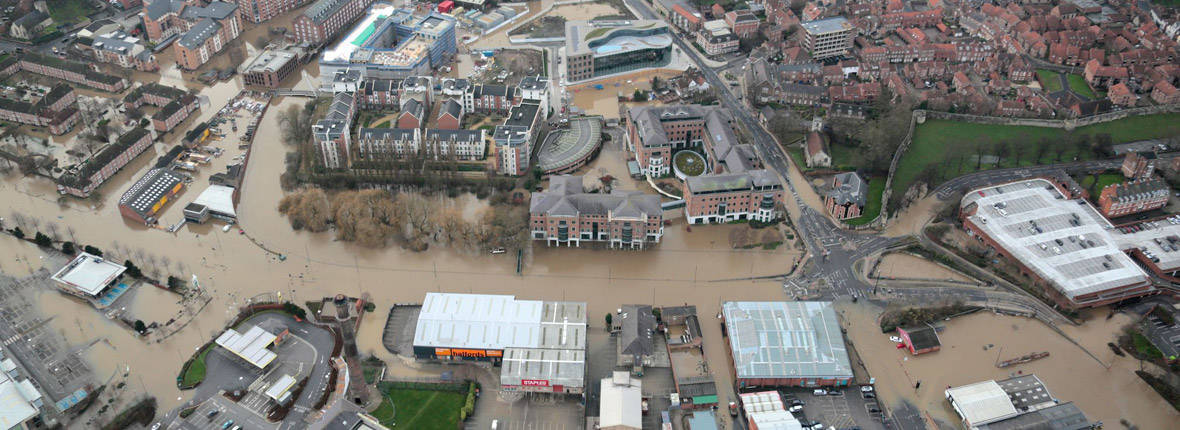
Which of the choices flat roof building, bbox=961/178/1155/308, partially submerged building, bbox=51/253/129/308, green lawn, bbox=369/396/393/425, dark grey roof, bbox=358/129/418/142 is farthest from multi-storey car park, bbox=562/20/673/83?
partially submerged building, bbox=51/253/129/308

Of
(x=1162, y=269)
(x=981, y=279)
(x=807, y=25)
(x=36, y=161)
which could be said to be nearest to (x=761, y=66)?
(x=807, y=25)

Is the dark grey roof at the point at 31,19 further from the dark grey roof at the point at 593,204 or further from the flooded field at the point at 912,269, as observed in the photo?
the flooded field at the point at 912,269

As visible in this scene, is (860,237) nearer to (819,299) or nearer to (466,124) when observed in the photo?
(819,299)

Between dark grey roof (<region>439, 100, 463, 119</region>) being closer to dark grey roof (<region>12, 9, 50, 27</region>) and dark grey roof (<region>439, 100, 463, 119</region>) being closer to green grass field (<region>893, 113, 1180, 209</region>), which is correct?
green grass field (<region>893, 113, 1180, 209</region>)

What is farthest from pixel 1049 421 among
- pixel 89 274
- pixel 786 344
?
pixel 89 274

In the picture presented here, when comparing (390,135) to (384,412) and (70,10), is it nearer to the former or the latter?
(384,412)

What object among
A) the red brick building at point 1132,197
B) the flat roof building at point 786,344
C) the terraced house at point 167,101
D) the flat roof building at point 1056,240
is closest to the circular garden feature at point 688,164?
the flat roof building at point 786,344
